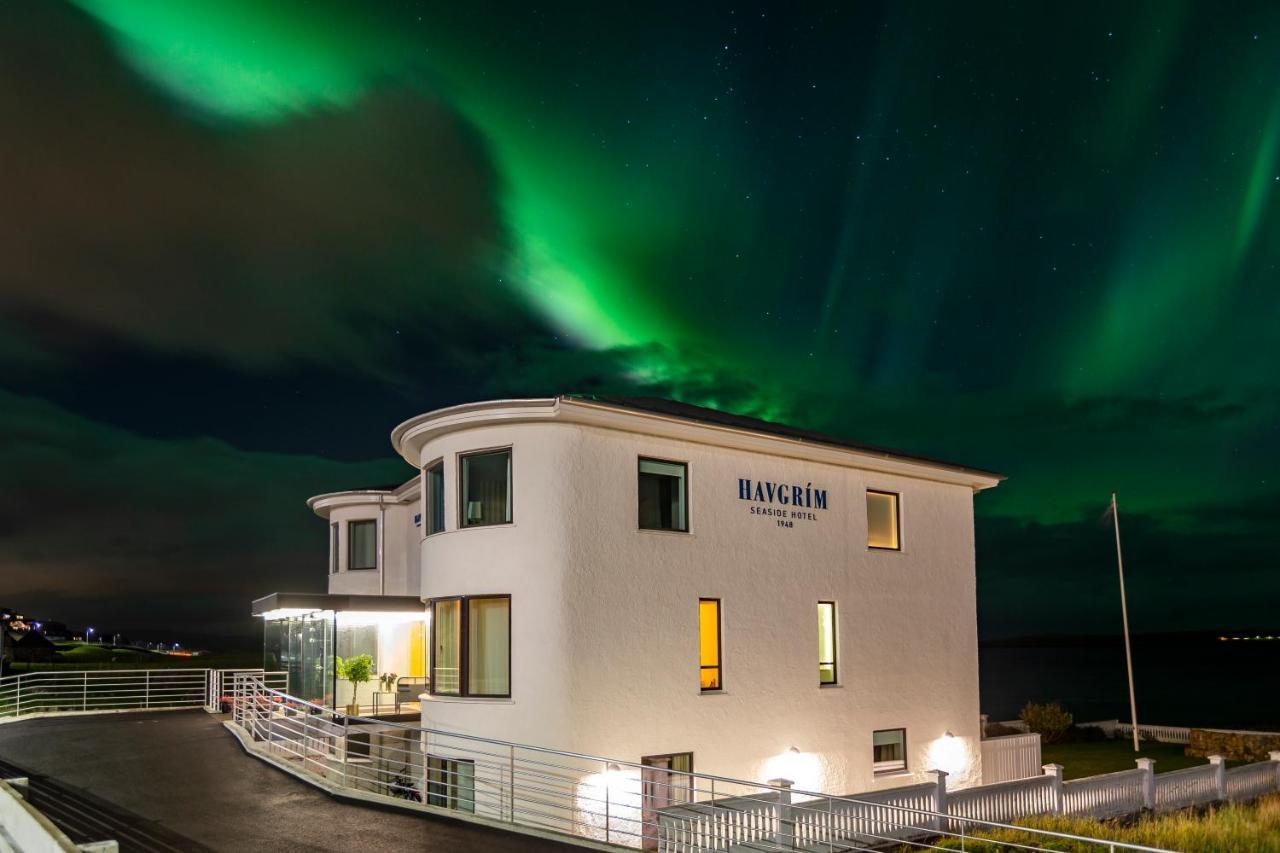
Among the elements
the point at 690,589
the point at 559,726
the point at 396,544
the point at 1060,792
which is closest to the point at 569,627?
the point at 559,726

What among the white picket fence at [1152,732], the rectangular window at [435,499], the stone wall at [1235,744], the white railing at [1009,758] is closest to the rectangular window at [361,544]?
the rectangular window at [435,499]

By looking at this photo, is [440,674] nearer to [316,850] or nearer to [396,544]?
[316,850]

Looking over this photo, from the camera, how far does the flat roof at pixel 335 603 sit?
70.2ft

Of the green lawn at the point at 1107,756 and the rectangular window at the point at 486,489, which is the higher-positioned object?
the rectangular window at the point at 486,489

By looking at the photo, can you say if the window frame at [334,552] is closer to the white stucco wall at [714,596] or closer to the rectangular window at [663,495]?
the white stucco wall at [714,596]

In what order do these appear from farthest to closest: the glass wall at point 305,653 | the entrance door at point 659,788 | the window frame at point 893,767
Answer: the glass wall at point 305,653, the window frame at point 893,767, the entrance door at point 659,788

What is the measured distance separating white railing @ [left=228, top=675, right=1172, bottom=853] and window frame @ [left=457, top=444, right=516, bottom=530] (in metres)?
3.55

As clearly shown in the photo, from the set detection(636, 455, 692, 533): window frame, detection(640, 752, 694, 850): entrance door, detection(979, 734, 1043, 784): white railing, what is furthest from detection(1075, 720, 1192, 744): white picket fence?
detection(636, 455, 692, 533): window frame

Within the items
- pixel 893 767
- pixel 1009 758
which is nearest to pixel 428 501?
pixel 893 767

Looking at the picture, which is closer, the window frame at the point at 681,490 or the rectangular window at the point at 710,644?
the window frame at the point at 681,490

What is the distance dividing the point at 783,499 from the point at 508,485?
5.76 metres

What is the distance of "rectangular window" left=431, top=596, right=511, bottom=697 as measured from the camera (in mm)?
17562

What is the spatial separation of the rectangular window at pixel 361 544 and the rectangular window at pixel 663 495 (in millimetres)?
13336

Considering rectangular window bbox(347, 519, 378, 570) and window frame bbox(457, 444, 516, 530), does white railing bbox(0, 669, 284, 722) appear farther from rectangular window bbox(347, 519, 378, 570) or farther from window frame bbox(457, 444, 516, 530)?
window frame bbox(457, 444, 516, 530)
